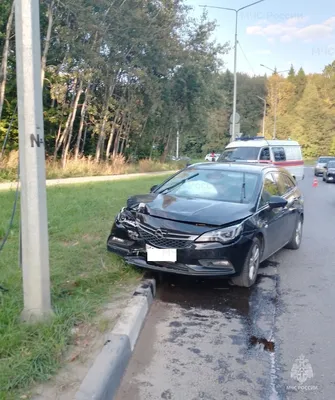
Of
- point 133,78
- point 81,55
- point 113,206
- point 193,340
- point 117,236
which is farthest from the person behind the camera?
point 133,78

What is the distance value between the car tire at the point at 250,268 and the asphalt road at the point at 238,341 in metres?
0.14

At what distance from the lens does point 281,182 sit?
7.42 meters

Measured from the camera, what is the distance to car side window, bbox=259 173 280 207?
241 inches

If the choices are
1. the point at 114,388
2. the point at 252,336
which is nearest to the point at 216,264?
the point at 252,336

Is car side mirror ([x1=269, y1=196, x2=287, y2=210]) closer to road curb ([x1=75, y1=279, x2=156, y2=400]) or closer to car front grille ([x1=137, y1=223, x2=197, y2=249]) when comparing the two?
car front grille ([x1=137, y1=223, x2=197, y2=249])

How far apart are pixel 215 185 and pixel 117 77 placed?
1877 centimetres

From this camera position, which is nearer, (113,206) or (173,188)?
(173,188)

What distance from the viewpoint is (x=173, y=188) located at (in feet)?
21.4

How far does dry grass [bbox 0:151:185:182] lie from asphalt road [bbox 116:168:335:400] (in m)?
12.5

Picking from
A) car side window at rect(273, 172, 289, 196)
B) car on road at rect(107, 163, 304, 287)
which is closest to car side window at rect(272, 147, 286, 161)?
car side window at rect(273, 172, 289, 196)

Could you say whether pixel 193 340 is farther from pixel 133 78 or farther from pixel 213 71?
pixel 213 71

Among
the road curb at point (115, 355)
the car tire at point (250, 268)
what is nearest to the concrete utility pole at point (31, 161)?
the road curb at point (115, 355)

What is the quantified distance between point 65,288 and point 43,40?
59.3 ft

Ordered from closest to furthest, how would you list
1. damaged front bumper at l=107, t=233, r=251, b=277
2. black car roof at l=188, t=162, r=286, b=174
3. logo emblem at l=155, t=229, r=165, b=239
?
damaged front bumper at l=107, t=233, r=251, b=277, logo emblem at l=155, t=229, r=165, b=239, black car roof at l=188, t=162, r=286, b=174
